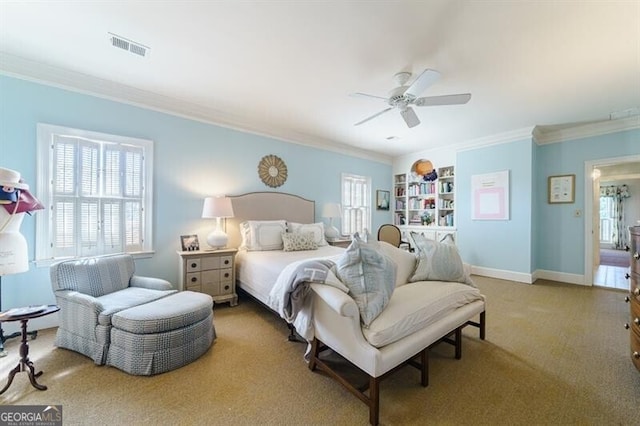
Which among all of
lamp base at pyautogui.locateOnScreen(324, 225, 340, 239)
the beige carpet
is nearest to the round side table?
the beige carpet

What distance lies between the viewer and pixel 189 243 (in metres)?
3.41

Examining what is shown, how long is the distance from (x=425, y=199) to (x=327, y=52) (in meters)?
4.61

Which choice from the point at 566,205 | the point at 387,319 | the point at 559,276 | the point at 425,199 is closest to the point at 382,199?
the point at 425,199

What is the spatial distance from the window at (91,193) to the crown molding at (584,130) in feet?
19.9

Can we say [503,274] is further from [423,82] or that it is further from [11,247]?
[11,247]

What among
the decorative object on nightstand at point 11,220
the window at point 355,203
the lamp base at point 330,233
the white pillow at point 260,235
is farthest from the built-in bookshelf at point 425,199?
the decorative object on nightstand at point 11,220

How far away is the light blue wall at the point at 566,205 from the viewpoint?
13.5 feet

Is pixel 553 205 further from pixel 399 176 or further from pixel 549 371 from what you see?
pixel 549 371

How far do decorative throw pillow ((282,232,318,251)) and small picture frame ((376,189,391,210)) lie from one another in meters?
2.96

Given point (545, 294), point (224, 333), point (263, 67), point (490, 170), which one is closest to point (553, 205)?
point (490, 170)

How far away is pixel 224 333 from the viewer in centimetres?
259

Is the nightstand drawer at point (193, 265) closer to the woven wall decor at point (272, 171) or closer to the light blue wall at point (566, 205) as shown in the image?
the woven wall decor at point (272, 171)

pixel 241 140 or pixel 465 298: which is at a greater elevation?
pixel 241 140

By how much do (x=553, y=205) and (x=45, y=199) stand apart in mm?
7296
